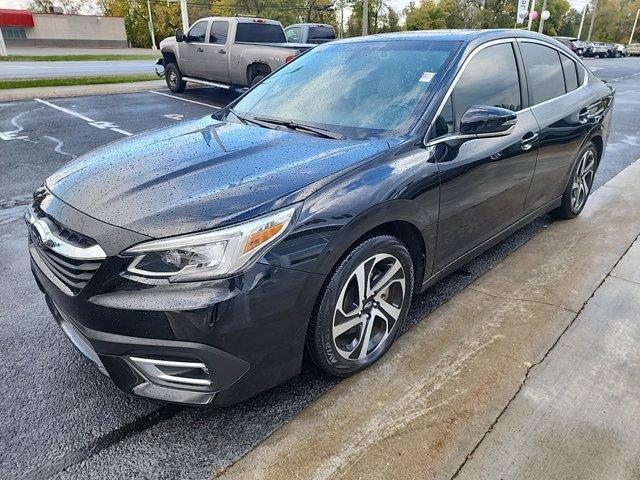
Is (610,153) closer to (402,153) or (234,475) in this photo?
(402,153)

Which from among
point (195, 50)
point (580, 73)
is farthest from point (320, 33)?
point (580, 73)

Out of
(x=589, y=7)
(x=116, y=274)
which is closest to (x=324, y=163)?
(x=116, y=274)

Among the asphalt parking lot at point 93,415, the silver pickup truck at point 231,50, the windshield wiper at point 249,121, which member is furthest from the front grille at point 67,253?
the silver pickup truck at point 231,50

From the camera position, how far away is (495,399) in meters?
2.28

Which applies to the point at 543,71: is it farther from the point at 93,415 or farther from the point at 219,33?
the point at 219,33

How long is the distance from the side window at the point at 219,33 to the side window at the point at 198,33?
0.30 meters

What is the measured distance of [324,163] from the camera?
2223 mm

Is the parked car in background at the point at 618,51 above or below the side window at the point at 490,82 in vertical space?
below

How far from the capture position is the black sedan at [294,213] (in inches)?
71.7

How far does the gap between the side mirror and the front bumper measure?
4.22 feet

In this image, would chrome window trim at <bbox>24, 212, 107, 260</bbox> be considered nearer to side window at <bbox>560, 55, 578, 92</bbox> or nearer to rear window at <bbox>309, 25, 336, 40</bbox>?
side window at <bbox>560, 55, 578, 92</bbox>

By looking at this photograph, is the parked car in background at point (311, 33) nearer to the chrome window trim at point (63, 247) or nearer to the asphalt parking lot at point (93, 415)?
the asphalt parking lot at point (93, 415)

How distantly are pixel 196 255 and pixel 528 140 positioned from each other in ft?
8.36

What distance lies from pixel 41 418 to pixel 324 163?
1741mm
